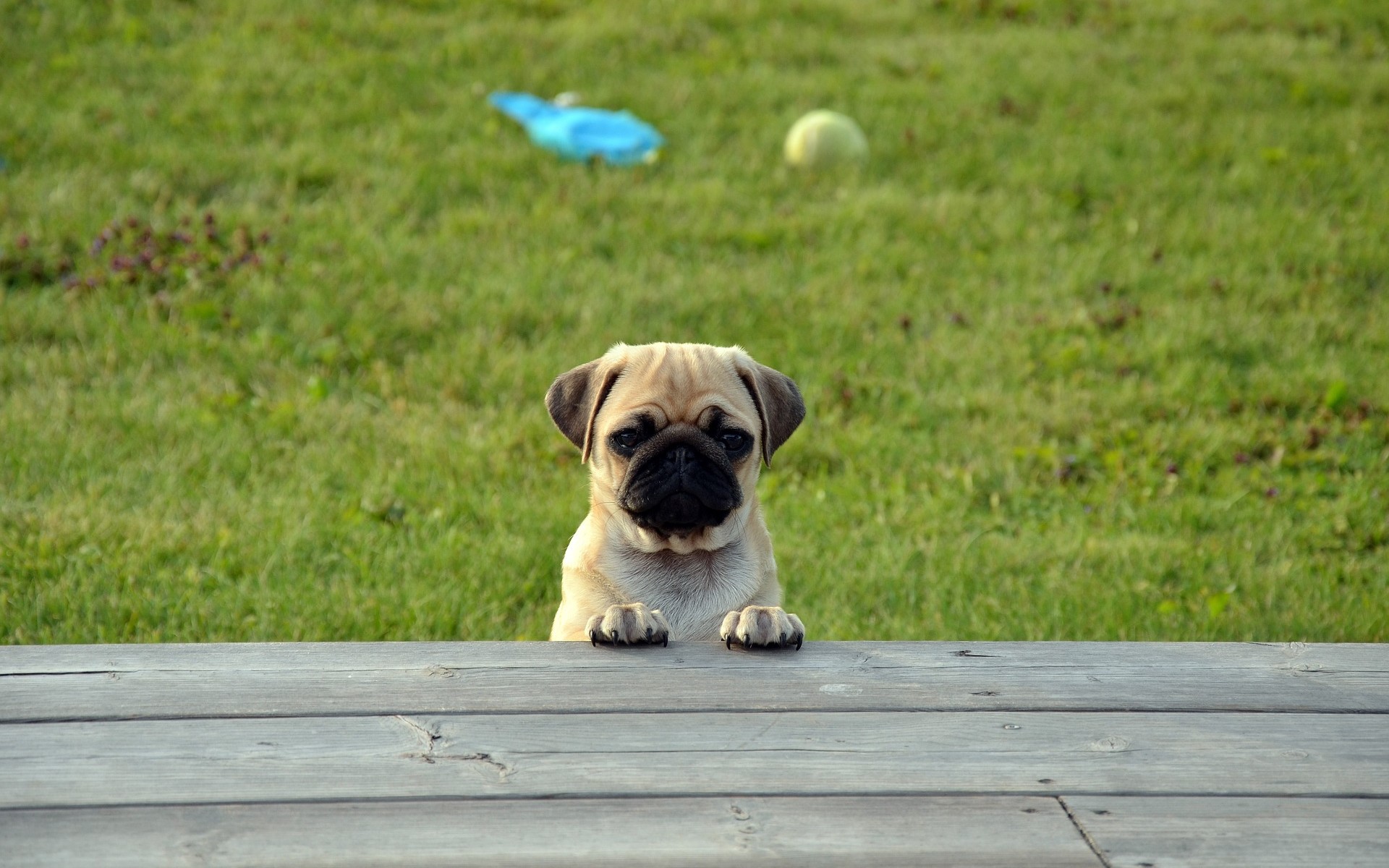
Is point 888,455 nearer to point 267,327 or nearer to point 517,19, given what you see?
point 267,327

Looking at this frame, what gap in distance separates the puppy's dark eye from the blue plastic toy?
655 cm

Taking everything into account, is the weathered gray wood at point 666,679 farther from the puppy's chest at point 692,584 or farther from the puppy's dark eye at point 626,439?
the puppy's dark eye at point 626,439

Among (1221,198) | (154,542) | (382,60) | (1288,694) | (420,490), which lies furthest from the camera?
(382,60)

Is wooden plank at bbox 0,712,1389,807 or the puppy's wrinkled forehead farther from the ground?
the puppy's wrinkled forehead

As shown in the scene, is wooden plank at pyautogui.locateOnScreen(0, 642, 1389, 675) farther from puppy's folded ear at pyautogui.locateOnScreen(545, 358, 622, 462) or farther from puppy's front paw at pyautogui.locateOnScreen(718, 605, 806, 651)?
puppy's folded ear at pyautogui.locateOnScreen(545, 358, 622, 462)

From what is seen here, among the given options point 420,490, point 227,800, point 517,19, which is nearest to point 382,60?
point 517,19

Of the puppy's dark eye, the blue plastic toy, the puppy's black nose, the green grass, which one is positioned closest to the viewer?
the puppy's black nose

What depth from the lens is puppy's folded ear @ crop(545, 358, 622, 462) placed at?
4.24m

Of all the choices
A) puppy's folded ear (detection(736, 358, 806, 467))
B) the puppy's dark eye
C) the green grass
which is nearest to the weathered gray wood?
the puppy's dark eye

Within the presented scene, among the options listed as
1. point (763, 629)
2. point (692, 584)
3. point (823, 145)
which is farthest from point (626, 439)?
point (823, 145)

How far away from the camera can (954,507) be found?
251 inches

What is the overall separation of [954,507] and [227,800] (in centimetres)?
439

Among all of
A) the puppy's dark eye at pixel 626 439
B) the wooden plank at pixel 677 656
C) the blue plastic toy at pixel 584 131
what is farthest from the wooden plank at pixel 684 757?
the blue plastic toy at pixel 584 131

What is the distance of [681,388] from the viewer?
4105 mm
